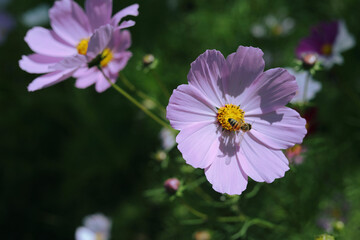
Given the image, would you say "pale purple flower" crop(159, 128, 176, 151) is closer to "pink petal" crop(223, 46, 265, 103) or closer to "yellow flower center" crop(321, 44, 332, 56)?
"pink petal" crop(223, 46, 265, 103)

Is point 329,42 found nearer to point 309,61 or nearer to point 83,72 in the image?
point 309,61

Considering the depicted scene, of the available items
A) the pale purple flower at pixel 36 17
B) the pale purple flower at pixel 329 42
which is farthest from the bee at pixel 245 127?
the pale purple flower at pixel 36 17

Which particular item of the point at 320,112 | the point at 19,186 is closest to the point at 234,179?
the point at 320,112

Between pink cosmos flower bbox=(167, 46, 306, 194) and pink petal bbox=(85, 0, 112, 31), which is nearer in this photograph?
pink cosmos flower bbox=(167, 46, 306, 194)

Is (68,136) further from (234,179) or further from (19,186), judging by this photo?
(234,179)

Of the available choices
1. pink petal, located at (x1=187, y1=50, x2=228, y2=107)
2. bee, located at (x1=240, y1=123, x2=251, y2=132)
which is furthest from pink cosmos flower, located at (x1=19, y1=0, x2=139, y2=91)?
bee, located at (x1=240, y1=123, x2=251, y2=132)
